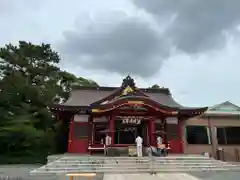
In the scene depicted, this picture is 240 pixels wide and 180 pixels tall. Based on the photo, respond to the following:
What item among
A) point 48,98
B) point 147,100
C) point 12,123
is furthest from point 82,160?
point 48,98

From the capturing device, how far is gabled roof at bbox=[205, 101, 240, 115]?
2208 centimetres

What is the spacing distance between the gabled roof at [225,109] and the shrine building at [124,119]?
443 cm

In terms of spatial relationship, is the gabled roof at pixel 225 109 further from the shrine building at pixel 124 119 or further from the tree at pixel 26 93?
the tree at pixel 26 93

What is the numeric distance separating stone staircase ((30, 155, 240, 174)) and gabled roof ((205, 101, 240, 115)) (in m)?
8.92

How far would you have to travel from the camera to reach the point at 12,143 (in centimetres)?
2077

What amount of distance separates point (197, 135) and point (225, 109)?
3823mm

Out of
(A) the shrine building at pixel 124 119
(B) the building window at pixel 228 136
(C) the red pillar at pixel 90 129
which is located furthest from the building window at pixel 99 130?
(B) the building window at pixel 228 136

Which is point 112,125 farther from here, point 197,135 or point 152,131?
point 197,135

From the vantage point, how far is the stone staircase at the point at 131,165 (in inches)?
480

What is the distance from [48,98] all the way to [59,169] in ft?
41.1

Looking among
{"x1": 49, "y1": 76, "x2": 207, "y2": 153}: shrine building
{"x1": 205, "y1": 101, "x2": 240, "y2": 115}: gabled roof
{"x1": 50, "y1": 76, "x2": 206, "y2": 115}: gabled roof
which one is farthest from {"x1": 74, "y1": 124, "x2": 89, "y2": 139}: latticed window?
{"x1": 205, "y1": 101, "x2": 240, "y2": 115}: gabled roof

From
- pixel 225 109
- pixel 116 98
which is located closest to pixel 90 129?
pixel 116 98

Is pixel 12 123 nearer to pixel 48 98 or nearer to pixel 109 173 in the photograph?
pixel 48 98

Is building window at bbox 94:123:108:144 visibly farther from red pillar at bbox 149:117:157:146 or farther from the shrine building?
red pillar at bbox 149:117:157:146
